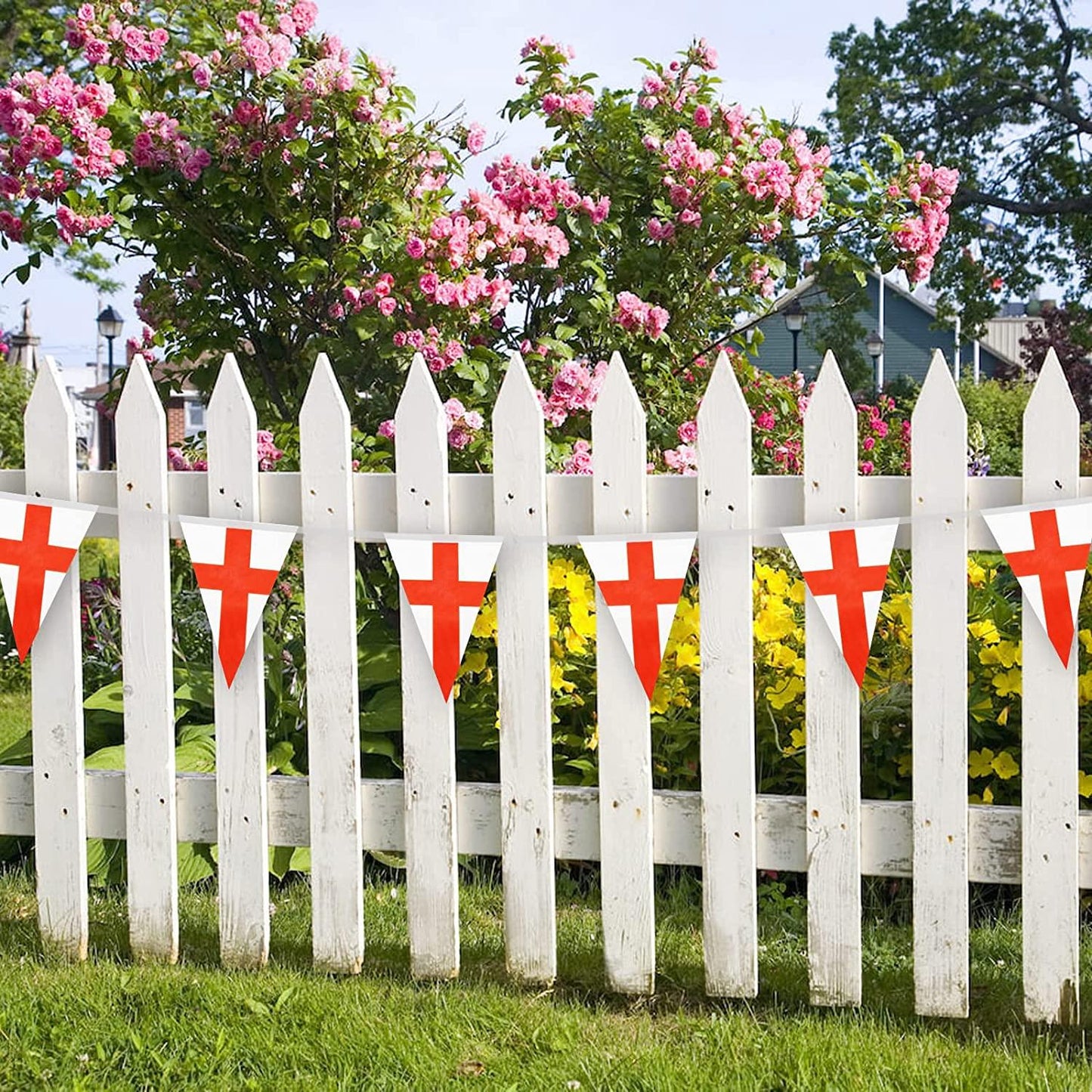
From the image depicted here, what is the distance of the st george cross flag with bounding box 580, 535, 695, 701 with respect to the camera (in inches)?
118

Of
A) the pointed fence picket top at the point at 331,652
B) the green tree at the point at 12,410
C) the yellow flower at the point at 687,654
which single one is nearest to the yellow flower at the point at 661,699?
the yellow flower at the point at 687,654

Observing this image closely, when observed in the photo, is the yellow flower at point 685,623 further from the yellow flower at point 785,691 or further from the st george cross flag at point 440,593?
the st george cross flag at point 440,593

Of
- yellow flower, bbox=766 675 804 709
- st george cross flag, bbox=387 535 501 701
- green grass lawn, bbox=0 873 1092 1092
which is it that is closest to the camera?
green grass lawn, bbox=0 873 1092 1092

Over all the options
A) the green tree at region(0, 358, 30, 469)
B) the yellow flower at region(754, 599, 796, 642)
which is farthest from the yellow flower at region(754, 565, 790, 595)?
the green tree at region(0, 358, 30, 469)

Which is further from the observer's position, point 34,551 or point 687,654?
point 687,654

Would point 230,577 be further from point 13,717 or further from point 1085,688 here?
point 13,717

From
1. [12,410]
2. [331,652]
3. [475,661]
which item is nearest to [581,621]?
[475,661]

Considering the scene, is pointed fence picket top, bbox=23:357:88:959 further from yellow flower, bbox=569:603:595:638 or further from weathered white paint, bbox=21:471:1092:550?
yellow flower, bbox=569:603:595:638

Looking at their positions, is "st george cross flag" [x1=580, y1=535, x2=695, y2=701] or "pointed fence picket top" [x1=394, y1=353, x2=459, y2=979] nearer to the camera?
"st george cross flag" [x1=580, y1=535, x2=695, y2=701]

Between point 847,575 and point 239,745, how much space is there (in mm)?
1471

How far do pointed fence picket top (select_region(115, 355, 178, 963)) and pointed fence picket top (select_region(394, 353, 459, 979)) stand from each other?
1.96ft

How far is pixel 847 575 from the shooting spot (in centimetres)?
295

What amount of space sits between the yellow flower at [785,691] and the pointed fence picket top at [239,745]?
4.67 feet

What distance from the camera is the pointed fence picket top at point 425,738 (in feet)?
10.2
